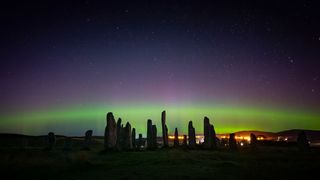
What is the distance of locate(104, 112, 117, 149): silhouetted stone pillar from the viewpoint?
4191 cm

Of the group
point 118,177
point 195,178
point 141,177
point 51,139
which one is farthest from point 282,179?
point 51,139

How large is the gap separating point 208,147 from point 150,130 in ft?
29.9

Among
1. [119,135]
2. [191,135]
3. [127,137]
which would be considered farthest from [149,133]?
[191,135]

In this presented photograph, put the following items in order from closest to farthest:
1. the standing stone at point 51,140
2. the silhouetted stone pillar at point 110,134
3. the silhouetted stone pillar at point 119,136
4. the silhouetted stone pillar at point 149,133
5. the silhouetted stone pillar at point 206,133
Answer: the silhouetted stone pillar at point 110,134 → the silhouetted stone pillar at point 119,136 → the standing stone at point 51,140 → the silhouetted stone pillar at point 206,133 → the silhouetted stone pillar at point 149,133

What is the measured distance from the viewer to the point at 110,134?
1662 inches

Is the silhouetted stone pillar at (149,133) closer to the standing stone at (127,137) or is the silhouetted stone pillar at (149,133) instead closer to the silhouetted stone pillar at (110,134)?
the standing stone at (127,137)

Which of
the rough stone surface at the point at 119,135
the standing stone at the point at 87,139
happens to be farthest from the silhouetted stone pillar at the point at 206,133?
the standing stone at the point at 87,139

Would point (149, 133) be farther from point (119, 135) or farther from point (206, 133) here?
point (206, 133)

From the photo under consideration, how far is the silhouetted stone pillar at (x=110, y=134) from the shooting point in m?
41.9

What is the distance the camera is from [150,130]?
4853 centimetres

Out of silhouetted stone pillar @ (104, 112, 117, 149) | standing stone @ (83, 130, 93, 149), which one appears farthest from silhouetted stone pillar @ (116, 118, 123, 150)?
standing stone @ (83, 130, 93, 149)

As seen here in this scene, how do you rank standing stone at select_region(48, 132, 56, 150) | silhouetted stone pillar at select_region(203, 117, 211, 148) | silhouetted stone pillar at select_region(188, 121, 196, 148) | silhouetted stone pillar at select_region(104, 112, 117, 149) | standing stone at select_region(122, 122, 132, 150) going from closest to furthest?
silhouetted stone pillar at select_region(104, 112, 117, 149)
standing stone at select_region(122, 122, 132, 150)
standing stone at select_region(48, 132, 56, 150)
silhouetted stone pillar at select_region(203, 117, 211, 148)
silhouetted stone pillar at select_region(188, 121, 196, 148)

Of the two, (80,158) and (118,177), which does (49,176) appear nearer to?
(118,177)

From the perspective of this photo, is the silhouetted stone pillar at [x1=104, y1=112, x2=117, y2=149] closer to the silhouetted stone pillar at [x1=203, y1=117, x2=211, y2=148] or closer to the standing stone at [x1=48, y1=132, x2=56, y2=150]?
the standing stone at [x1=48, y1=132, x2=56, y2=150]
